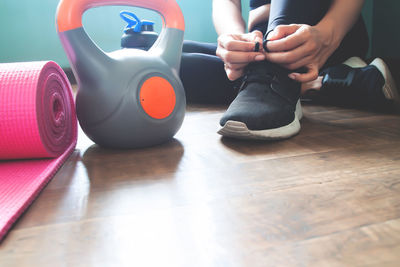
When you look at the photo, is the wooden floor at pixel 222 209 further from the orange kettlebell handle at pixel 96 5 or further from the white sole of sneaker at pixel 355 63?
the white sole of sneaker at pixel 355 63

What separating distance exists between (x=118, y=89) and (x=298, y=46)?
1.43ft

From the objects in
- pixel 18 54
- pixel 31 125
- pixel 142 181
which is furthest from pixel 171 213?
pixel 18 54

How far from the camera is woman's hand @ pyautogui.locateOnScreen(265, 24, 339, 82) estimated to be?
0.74m

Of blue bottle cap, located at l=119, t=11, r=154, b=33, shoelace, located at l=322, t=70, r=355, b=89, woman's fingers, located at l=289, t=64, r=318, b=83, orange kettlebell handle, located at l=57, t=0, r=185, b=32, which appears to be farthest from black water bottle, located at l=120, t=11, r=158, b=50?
shoelace, located at l=322, t=70, r=355, b=89

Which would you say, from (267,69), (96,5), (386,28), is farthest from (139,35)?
(386,28)

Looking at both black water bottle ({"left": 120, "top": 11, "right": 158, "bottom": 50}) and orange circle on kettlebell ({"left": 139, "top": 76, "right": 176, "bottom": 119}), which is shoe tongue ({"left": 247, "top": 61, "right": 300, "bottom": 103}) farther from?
black water bottle ({"left": 120, "top": 11, "right": 158, "bottom": 50})

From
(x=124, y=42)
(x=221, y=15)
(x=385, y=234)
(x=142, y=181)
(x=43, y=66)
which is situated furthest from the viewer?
(x=221, y=15)

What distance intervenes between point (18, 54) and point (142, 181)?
2.29 meters

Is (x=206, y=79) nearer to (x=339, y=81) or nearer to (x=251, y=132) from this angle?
(x=339, y=81)

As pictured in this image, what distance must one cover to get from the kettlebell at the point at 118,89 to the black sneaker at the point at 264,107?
0.14 metres

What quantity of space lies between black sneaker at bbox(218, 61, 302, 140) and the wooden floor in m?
0.04

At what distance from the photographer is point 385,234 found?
345 millimetres

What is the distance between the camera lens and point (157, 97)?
26.2 inches

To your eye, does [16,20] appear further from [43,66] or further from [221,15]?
[43,66]
